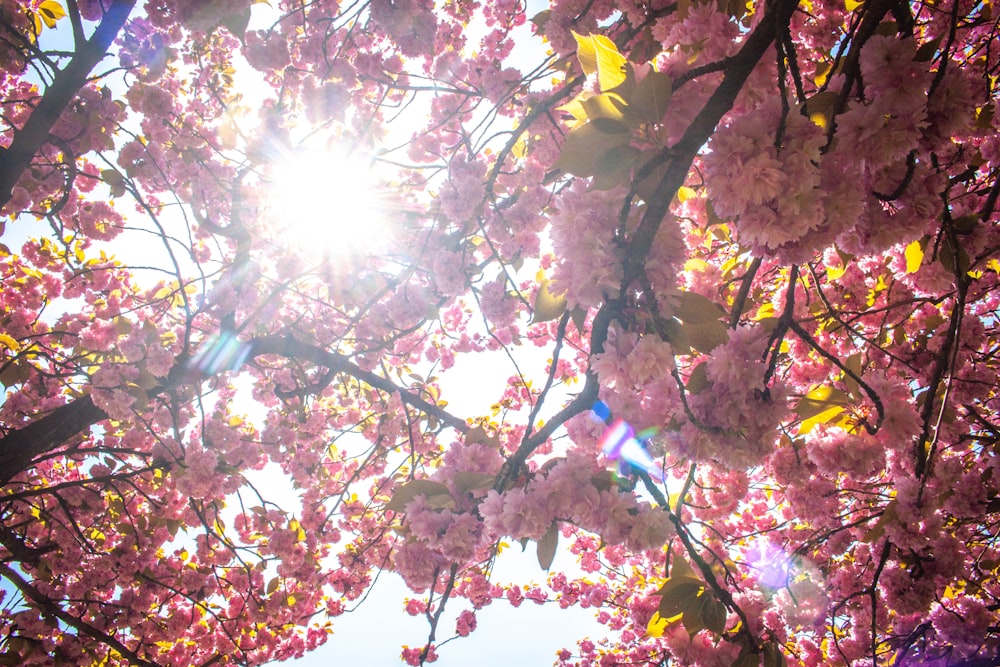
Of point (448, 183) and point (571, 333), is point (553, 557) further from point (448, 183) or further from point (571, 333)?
point (571, 333)

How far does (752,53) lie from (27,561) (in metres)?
6.00

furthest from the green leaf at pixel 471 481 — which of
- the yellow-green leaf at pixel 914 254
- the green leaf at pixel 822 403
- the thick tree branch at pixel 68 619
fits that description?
the thick tree branch at pixel 68 619

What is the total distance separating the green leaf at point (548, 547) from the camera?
61.5 inches

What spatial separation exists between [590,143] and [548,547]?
48.6 inches

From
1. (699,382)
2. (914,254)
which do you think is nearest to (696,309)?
(699,382)

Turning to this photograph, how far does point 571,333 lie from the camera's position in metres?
5.05

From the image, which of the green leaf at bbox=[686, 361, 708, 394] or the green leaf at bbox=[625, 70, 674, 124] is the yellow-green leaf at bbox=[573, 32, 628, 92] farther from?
the green leaf at bbox=[686, 361, 708, 394]

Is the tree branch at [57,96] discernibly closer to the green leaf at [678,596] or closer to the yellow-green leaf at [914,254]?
the green leaf at [678,596]

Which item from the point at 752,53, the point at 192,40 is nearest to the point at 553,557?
the point at 752,53

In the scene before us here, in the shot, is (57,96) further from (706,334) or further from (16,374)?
(706,334)

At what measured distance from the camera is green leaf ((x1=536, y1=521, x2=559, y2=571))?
5.12ft

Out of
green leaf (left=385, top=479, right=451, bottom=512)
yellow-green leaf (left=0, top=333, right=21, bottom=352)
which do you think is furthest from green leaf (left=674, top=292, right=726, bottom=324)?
yellow-green leaf (left=0, top=333, right=21, bottom=352)

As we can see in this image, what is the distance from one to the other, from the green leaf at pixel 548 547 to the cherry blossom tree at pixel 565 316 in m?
0.01

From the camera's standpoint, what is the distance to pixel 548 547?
5.14ft
